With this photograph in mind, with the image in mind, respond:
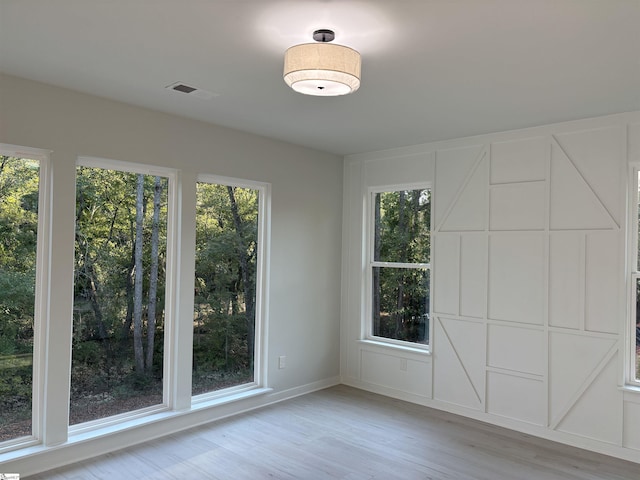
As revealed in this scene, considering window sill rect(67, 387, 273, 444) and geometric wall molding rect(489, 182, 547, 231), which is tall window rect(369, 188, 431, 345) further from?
window sill rect(67, 387, 273, 444)

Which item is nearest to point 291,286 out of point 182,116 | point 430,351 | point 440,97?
point 430,351

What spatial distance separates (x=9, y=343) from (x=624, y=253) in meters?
4.34

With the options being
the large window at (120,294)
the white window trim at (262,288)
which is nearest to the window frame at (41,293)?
the large window at (120,294)

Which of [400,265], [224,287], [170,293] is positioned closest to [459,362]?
[400,265]

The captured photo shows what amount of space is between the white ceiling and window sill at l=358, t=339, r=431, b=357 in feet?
7.23

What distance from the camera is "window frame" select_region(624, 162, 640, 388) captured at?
138 inches

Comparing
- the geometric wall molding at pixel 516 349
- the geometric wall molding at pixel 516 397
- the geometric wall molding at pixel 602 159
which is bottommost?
the geometric wall molding at pixel 516 397

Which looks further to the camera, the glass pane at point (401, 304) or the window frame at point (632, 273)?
the glass pane at point (401, 304)

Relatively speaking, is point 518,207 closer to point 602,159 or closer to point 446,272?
point 602,159

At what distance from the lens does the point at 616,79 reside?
2.84m

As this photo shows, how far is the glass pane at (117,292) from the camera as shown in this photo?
3.42 meters

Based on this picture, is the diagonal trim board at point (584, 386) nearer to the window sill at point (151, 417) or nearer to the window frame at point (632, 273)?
the window frame at point (632, 273)

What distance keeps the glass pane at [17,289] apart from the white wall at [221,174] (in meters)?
0.14

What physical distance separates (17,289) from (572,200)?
4.10m
